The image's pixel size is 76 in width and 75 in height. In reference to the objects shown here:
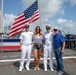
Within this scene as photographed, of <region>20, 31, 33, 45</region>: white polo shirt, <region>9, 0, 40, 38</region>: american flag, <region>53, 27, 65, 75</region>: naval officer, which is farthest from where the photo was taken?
<region>9, 0, 40, 38</region>: american flag

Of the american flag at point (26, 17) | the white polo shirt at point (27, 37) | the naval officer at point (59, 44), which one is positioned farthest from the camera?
the american flag at point (26, 17)

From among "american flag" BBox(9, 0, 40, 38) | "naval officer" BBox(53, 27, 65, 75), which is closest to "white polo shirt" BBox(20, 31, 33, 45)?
"naval officer" BBox(53, 27, 65, 75)

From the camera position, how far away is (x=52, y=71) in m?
9.30

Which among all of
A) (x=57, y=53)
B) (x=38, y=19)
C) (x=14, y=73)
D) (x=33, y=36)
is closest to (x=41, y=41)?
(x=33, y=36)

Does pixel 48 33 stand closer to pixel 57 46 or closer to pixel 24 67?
pixel 57 46

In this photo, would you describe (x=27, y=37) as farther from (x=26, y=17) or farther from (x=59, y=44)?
(x=26, y=17)

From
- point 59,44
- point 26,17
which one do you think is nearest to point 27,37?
point 59,44

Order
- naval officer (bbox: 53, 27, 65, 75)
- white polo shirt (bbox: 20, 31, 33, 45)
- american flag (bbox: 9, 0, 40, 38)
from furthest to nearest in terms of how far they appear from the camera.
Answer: american flag (bbox: 9, 0, 40, 38) < white polo shirt (bbox: 20, 31, 33, 45) < naval officer (bbox: 53, 27, 65, 75)

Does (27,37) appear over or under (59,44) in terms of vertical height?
over

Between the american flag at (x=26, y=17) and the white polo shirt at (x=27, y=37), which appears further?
the american flag at (x=26, y=17)

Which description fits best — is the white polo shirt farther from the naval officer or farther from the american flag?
the american flag

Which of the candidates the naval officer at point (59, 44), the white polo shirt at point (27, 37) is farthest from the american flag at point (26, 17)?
the naval officer at point (59, 44)

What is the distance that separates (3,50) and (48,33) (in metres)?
10.5

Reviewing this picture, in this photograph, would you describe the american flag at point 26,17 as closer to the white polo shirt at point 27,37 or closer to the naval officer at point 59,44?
the white polo shirt at point 27,37
